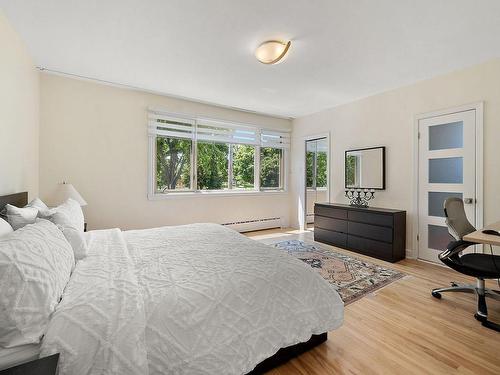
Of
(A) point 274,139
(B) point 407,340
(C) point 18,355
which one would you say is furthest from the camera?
(A) point 274,139

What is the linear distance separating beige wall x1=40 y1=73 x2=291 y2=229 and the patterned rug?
2320 millimetres

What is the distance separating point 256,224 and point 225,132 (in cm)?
209

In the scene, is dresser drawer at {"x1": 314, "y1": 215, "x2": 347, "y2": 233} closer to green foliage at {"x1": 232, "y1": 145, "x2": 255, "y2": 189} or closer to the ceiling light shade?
green foliage at {"x1": 232, "y1": 145, "x2": 255, "y2": 189}

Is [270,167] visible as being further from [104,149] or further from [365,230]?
[104,149]

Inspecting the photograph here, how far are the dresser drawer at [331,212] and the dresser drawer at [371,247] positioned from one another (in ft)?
1.22

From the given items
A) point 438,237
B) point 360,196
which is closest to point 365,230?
point 360,196

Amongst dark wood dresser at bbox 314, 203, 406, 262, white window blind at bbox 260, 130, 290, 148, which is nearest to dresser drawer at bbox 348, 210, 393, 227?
dark wood dresser at bbox 314, 203, 406, 262

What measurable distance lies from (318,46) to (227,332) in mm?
2776

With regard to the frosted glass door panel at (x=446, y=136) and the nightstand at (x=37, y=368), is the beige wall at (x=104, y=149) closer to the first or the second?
the nightstand at (x=37, y=368)

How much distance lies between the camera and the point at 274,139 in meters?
5.63

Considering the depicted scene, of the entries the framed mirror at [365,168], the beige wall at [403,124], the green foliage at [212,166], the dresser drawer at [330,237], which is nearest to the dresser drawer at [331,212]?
the dresser drawer at [330,237]

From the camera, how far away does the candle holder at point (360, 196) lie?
420 centimetres

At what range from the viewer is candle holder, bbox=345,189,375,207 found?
4196mm

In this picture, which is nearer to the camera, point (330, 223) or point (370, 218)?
point (370, 218)
